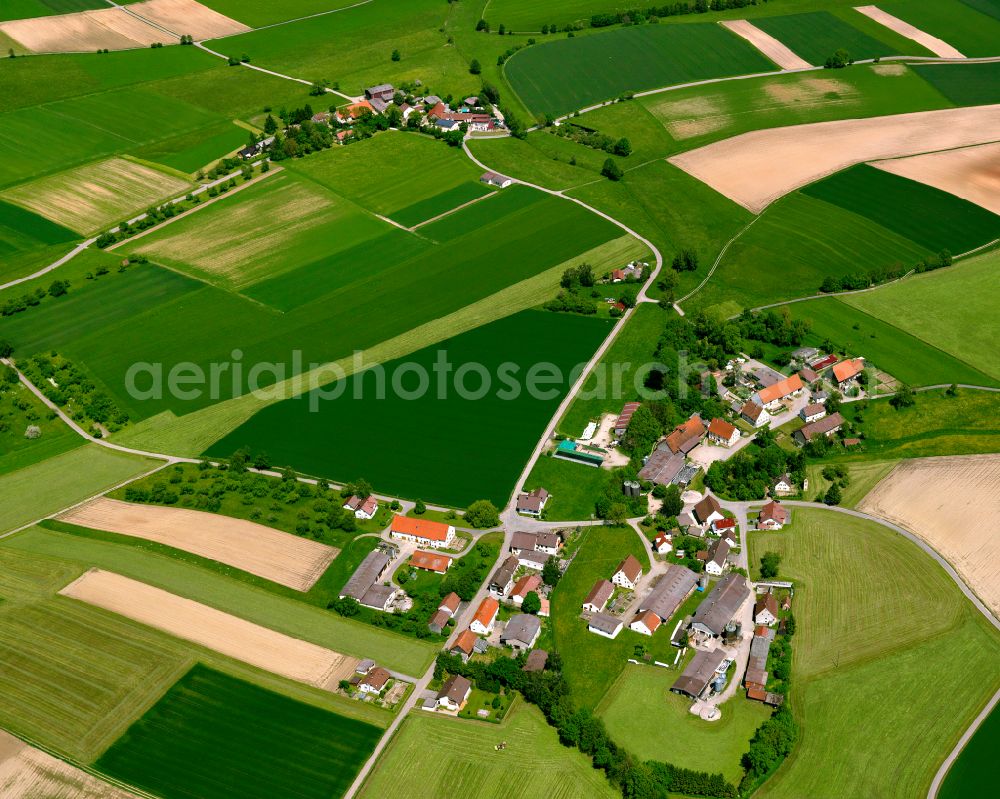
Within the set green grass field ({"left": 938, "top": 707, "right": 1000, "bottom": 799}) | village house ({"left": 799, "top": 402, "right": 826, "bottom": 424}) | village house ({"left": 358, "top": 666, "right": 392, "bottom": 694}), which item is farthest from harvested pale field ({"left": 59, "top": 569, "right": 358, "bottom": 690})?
village house ({"left": 799, "top": 402, "right": 826, "bottom": 424})

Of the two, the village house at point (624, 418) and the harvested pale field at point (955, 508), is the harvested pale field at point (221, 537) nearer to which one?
the village house at point (624, 418)

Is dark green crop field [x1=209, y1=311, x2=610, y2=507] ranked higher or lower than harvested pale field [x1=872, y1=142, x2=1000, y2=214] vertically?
lower

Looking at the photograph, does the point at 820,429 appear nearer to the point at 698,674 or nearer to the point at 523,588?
the point at 698,674

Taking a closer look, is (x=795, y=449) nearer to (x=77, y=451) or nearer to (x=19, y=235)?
(x=77, y=451)

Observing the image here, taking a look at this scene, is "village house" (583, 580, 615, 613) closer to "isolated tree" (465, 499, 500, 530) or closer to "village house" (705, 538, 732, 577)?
"village house" (705, 538, 732, 577)

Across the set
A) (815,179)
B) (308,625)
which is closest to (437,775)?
(308,625)

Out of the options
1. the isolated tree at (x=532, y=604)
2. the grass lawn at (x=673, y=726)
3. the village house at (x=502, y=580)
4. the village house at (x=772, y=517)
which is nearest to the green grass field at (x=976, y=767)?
the grass lawn at (x=673, y=726)

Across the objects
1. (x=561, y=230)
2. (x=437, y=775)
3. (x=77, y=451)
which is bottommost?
(x=437, y=775)

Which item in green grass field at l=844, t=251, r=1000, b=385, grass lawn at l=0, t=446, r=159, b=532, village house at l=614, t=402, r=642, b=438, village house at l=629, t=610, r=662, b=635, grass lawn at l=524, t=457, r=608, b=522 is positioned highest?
green grass field at l=844, t=251, r=1000, b=385
